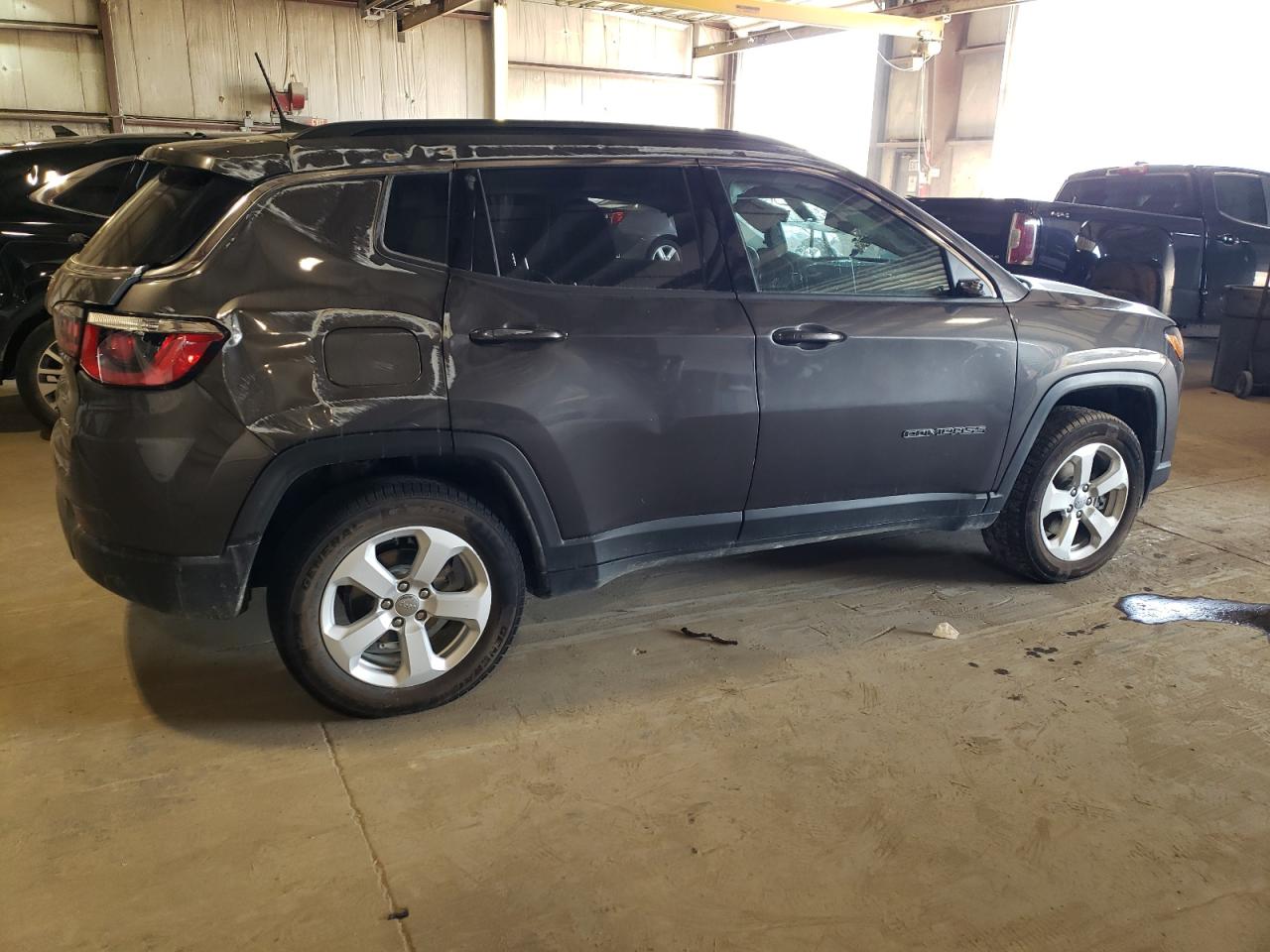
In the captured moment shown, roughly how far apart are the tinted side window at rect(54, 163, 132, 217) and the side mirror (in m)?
4.96

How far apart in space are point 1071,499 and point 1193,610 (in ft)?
2.06

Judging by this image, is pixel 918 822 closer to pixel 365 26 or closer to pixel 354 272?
pixel 354 272

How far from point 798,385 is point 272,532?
5.73 feet

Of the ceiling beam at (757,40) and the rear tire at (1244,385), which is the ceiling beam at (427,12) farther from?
the rear tire at (1244,385)

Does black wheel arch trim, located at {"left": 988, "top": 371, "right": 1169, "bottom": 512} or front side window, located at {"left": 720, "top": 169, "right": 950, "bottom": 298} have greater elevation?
front side window, located at {"left": 720, "top": 169, "right": 950, "bottom": 298}

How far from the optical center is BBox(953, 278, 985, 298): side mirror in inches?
142

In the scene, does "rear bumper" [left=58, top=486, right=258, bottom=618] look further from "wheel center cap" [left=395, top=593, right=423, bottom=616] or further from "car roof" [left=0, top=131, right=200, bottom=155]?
"car roof" [left=0, top=131, right=200, bottom=155]

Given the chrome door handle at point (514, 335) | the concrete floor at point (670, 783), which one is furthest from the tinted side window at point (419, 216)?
the concrete floor at point (670, 783)

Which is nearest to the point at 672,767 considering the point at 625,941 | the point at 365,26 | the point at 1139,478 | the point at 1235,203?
the point at 625,941

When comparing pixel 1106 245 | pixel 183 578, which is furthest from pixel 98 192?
pixel 1106 245

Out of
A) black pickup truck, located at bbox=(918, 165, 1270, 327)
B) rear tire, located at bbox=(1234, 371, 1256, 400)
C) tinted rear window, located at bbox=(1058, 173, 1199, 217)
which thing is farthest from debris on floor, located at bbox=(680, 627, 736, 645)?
tinted rear window, located at bbox=(1058, 173, 1199, 217)

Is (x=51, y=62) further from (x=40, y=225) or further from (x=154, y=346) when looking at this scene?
(x=154, y=346)

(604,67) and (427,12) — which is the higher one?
(427,12)

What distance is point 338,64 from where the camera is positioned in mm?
14531
